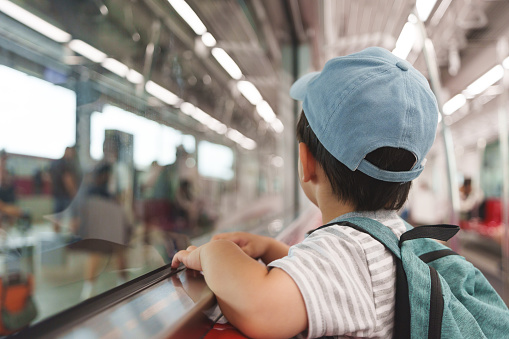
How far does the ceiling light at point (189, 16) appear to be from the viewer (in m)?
2.02

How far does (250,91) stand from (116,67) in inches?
125

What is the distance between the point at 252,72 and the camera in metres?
4.77

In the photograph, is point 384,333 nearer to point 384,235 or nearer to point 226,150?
point 384,235

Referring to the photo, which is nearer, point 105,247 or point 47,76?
point 105,247

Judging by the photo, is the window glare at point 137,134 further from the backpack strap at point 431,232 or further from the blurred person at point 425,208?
the blurred person at point 425,208

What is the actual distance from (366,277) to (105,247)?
785 millimetres

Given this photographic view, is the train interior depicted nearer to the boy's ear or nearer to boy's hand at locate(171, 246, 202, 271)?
boy's hand at locate(171, 246, 202, 271)

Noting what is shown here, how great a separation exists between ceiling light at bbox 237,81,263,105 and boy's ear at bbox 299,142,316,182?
458cm

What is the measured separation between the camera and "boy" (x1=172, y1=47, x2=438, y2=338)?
512mm

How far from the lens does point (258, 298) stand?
500 millimetres

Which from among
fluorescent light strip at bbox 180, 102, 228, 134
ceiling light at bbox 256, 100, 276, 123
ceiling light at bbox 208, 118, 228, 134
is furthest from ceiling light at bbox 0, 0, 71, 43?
ceiling light at bbox 208, 118, 228, 134

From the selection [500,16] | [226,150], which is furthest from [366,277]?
[226,150]

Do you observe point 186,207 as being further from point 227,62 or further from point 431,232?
point 431,232

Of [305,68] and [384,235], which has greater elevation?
[305,68]
